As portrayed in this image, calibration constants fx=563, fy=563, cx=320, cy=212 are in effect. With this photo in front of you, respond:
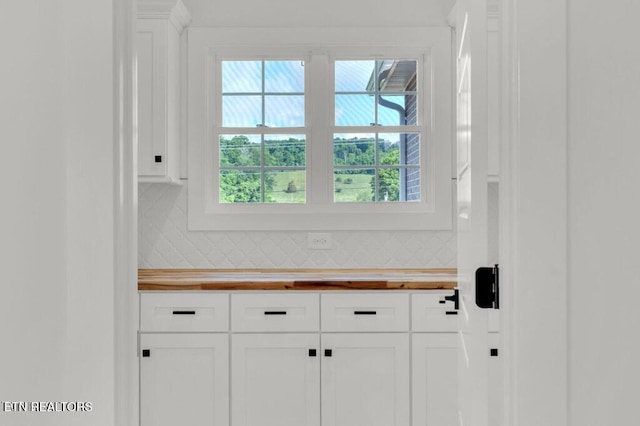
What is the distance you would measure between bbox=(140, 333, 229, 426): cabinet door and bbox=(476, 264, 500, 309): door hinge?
1806 millimetres

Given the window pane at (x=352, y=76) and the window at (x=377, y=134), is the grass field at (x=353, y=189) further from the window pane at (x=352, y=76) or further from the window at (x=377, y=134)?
the window pane at (x=352, y=76)

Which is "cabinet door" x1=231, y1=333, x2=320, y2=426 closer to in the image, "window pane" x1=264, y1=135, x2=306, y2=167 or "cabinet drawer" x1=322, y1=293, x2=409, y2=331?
"cabinet drawer" x1=322, y1=293, x2=409, y2=331

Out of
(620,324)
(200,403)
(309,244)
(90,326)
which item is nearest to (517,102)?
(620,324)

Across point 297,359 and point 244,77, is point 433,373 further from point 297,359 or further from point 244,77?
point 244,77

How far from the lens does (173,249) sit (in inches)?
134

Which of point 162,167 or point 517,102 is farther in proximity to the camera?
point 162,167

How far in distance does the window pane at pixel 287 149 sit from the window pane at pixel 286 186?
0.19 ft

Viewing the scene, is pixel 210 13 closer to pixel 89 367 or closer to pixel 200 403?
pixel 200 403

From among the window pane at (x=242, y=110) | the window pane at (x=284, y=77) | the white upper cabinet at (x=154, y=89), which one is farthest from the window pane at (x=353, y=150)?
the white upper cabinet at (x=154, y=89)

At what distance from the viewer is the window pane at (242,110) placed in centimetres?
348

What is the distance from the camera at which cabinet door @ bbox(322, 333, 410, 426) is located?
2.71 metres

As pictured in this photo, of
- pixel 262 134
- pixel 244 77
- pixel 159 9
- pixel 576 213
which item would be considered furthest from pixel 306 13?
pixel 576 213

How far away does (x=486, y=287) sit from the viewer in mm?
1130

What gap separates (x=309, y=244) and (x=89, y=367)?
2.41 m
